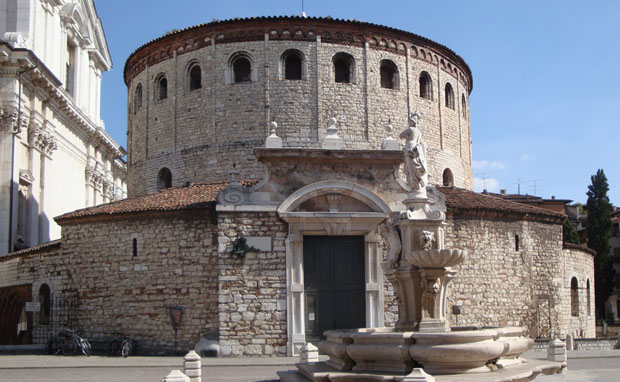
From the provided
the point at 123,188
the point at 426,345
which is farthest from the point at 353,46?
the point at 123,188

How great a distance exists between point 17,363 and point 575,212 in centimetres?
5201

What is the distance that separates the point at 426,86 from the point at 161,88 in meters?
10.9

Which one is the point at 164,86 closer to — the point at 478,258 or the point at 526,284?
the point at 478,258

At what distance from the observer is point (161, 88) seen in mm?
29375

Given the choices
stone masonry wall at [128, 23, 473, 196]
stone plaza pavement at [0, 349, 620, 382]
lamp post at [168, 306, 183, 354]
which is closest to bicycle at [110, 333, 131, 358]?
stone plaza pavement at [0, 349, 620, 382]

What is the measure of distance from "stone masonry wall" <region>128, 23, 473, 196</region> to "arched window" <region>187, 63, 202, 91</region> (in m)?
0.24

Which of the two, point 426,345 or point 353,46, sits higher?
point 353,46

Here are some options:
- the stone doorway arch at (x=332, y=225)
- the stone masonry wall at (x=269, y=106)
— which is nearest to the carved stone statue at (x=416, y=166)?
the stone doorway arch at (x=332, y=225)

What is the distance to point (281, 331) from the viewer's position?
21484 mm

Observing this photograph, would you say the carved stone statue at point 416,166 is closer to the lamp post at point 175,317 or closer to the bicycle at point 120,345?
the lamp post at point 175,317

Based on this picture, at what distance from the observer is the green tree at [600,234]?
45000 mm

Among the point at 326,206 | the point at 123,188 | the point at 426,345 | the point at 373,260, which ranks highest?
the point at 123,188

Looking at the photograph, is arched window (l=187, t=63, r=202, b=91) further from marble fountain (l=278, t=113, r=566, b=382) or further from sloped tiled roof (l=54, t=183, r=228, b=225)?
marble fountain (l=278, t=113, r=566, b=382)

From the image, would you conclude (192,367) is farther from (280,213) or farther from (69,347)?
(69,347)
